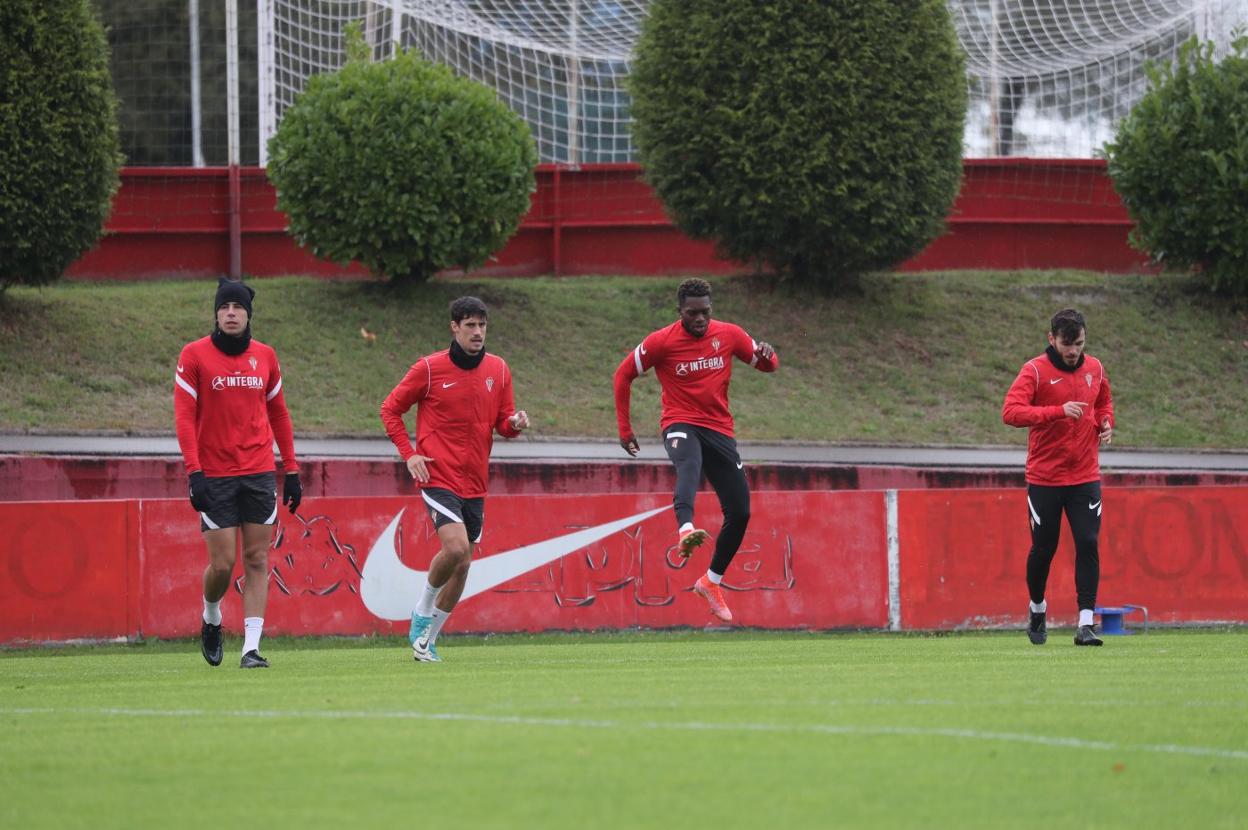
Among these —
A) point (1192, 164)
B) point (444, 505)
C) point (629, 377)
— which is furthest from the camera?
point (1192, 164)

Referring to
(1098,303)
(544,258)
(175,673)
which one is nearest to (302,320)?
(544,258)

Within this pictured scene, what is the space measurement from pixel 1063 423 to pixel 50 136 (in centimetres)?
1680

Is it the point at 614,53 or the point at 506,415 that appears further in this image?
the point at 614,53

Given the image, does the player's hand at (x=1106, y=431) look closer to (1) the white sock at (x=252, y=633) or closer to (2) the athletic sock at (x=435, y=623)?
(2) the athletic sock at (x=435, y=623)

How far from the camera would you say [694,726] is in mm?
6902

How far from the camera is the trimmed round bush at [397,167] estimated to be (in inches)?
1038

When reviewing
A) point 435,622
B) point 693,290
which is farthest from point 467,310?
point 435,622

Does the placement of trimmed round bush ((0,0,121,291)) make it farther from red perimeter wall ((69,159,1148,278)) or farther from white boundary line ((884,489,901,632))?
white boundary line ((884,489,901,632))

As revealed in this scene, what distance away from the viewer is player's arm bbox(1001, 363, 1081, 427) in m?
11.7

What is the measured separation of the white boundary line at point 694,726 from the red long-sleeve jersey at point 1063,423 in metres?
5.58

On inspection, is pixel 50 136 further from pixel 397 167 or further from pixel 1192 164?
pixel 1192 164

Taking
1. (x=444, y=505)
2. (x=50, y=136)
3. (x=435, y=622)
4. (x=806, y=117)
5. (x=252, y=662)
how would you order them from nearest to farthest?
(x=252, y=662) < (x=444, y=505) < (x=435, y=622) < (x=50, y=136) < (x=806, y=117)

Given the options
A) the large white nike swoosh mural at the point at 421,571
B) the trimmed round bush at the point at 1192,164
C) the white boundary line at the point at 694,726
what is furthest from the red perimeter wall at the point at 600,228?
the white boundary line at the point at 694,726

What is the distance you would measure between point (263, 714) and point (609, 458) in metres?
13.5
